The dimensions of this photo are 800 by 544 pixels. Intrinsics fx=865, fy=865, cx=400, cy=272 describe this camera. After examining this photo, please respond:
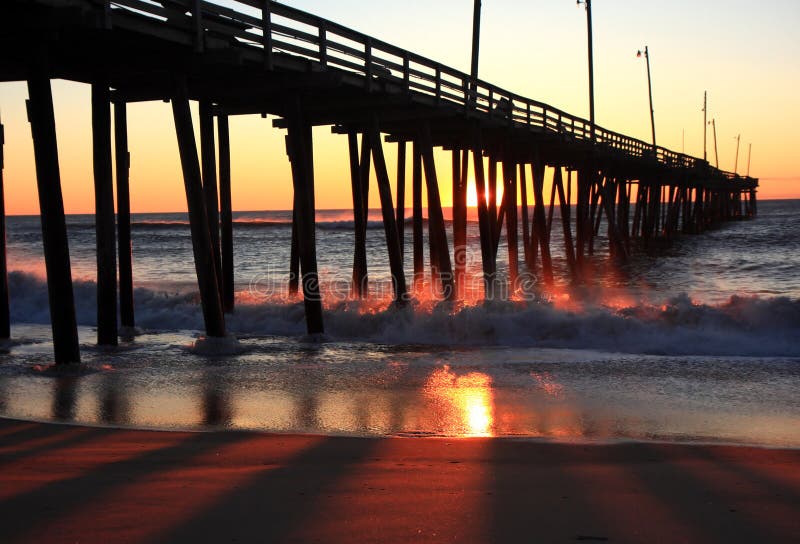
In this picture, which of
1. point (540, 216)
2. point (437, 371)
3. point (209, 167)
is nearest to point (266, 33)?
point (209, 167)

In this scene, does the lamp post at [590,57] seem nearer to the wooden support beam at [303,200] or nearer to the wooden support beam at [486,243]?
the wooden support beam at [486,243]

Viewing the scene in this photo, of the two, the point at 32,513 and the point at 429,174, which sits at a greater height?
the point at 429,174

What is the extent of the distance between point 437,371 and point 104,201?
4.87 meters

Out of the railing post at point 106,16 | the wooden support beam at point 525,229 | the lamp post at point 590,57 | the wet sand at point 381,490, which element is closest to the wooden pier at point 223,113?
the railing post at point 106,16

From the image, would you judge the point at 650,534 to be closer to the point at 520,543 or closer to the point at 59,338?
the point at 520,543

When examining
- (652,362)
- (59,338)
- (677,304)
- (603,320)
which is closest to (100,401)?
(59,338)

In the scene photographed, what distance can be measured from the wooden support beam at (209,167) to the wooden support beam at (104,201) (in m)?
2.00

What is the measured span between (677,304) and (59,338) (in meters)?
9.94

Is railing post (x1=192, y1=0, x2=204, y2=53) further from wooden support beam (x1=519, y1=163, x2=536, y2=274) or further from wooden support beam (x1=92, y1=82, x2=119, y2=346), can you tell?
wooden support beam (x1=519, y1=163, x2=536, y2=274)

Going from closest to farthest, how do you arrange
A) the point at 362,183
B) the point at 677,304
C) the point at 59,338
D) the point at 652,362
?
1. the point at 59,338
2. the point at 652,362
3. the point at 677,304
4. the point at 362,183

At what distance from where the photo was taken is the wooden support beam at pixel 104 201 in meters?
11.2

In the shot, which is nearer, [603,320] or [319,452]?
[319,452]

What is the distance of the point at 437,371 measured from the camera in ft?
33.1

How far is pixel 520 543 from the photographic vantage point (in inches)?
160
